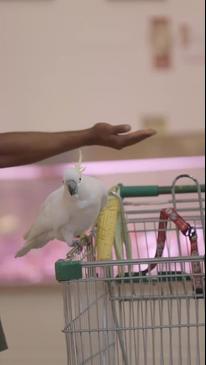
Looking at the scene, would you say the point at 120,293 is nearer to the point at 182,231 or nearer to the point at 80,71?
the point at 182,231

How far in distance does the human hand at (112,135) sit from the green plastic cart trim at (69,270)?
182 millimetres

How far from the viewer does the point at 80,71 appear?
1083 millimetres

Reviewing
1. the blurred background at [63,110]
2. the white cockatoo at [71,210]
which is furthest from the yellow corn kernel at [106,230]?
the blurred background at [63,110]

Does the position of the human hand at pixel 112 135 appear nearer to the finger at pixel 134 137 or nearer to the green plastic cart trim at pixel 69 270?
the finger at pixel 134 137

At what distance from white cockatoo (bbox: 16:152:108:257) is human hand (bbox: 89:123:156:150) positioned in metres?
0.05

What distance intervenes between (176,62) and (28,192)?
39 cm

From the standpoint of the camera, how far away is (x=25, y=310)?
3.68 feet

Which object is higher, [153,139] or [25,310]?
[153,139]

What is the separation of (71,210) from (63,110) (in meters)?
0.39

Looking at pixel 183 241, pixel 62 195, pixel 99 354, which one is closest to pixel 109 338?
pixel 99 354

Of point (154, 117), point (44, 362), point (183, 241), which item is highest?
point (154, 117)

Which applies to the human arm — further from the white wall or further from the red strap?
the white wall

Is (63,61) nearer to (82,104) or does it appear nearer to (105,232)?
(82,104)

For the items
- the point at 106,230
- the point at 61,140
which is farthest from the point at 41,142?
the point at 106,230
